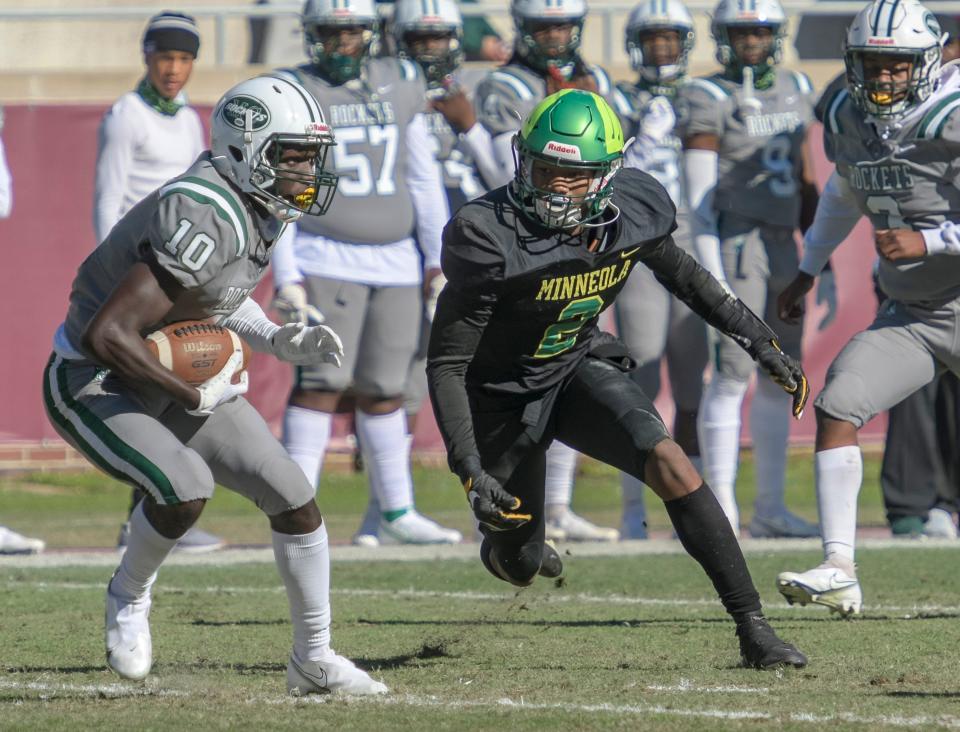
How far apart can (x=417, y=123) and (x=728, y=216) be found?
1482 millimetres

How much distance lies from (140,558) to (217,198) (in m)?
1.00

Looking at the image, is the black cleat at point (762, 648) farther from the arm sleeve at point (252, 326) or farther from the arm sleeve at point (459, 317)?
the arm sleeve at point (252, 326)

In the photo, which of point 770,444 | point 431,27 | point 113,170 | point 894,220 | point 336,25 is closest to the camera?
point 894,220

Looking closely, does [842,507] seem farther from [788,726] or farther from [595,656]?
[788,726]

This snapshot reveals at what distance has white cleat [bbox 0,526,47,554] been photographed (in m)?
7.70

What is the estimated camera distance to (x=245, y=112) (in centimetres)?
469

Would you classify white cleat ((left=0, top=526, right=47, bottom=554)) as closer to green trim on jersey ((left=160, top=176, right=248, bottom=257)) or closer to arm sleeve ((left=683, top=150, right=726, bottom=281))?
arm sleeve ((left=683, top=150, right=726, bottom=281))

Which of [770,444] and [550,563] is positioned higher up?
[550,563]

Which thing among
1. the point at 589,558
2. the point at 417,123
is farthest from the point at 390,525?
the point at 417,123

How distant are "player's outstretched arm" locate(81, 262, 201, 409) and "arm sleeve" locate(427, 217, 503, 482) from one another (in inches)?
26.7

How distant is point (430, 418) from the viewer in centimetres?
1022

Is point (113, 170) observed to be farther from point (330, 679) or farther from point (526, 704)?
point (526, 704)

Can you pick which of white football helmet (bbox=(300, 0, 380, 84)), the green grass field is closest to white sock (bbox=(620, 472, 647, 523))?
the green grass field

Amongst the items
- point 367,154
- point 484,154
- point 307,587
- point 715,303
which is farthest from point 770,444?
point 307,587
